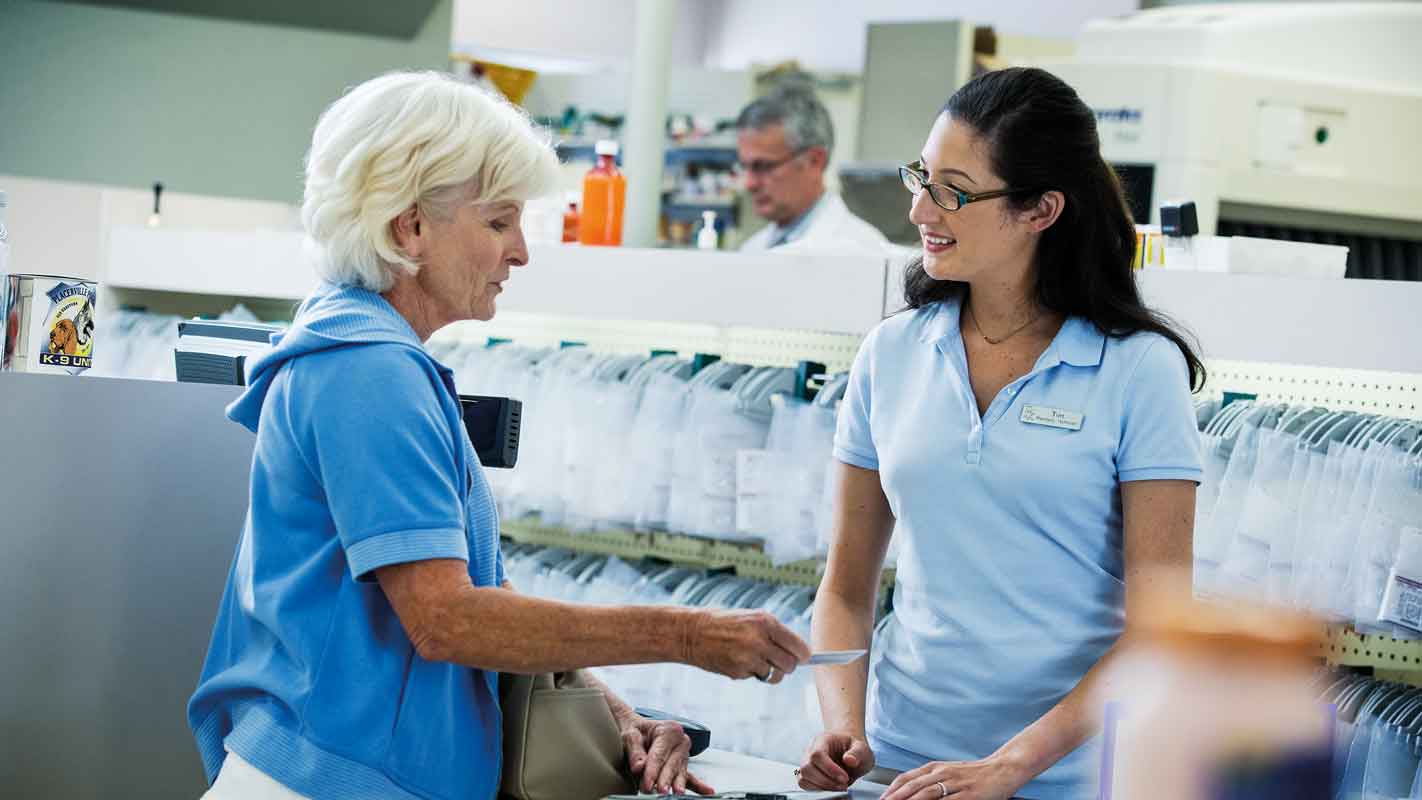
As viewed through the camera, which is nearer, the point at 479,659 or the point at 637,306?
the point at 479,659

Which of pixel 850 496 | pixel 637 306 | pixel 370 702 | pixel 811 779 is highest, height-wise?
pixel 637 306

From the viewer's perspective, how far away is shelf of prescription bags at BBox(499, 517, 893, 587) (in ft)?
12.3

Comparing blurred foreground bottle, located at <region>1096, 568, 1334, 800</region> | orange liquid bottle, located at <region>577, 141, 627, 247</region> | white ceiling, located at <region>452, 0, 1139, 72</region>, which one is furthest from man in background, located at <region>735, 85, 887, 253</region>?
blurred foreground bottle, located at <region>1096, 568, 1334, 800</region>

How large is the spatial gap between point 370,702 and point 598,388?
2006 millimetres

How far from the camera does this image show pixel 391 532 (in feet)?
5.07

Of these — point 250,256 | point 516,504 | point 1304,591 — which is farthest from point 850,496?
point 250,256

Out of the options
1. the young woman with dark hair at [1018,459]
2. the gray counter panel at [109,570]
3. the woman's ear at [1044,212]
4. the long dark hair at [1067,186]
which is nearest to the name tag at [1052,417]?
the young woman with dark hair at [1018,459]

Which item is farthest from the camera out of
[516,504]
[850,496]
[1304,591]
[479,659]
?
[516,504]

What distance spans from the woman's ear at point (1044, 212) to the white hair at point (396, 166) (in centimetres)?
71

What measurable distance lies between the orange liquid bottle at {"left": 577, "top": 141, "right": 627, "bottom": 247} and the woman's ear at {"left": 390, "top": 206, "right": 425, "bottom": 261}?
2030mm

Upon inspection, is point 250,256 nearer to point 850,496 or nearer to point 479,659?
point 850,496

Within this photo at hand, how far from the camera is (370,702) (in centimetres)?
164

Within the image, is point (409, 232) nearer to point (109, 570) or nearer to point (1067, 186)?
point (1067, 186)

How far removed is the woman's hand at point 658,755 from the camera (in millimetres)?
1918
